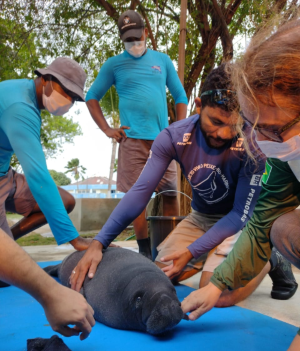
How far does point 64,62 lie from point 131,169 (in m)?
1.32

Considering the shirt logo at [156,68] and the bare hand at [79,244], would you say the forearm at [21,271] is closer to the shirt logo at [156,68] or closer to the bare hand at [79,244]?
the bare hand at [79,244]

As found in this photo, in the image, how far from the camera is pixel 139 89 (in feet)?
13.4

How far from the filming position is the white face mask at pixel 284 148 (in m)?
1.36

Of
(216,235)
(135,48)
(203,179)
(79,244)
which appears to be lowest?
(79,244)

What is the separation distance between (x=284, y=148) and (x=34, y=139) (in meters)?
2.04

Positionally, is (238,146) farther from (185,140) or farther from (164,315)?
(164,315)

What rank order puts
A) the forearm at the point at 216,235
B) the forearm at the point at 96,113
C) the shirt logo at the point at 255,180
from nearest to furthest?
the forearm at the point at 216,235, the shirt logo at the point at 255,180, the forearm at the point at 96,113

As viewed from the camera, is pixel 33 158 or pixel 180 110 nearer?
pixel 33 158

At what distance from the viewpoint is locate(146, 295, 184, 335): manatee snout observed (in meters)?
1.91

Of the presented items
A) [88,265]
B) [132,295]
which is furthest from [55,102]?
[132,295]

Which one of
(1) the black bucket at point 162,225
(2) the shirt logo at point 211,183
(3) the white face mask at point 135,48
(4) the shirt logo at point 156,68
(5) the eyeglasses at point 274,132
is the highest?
(3) the white face mask at point 135,48

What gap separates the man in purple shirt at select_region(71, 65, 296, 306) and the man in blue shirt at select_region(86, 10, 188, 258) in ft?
3.52

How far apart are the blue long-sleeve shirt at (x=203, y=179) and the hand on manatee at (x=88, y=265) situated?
0.20 ft

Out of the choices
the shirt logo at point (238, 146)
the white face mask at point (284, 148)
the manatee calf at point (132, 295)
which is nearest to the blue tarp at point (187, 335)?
the manatee calf at point (132, 295)
